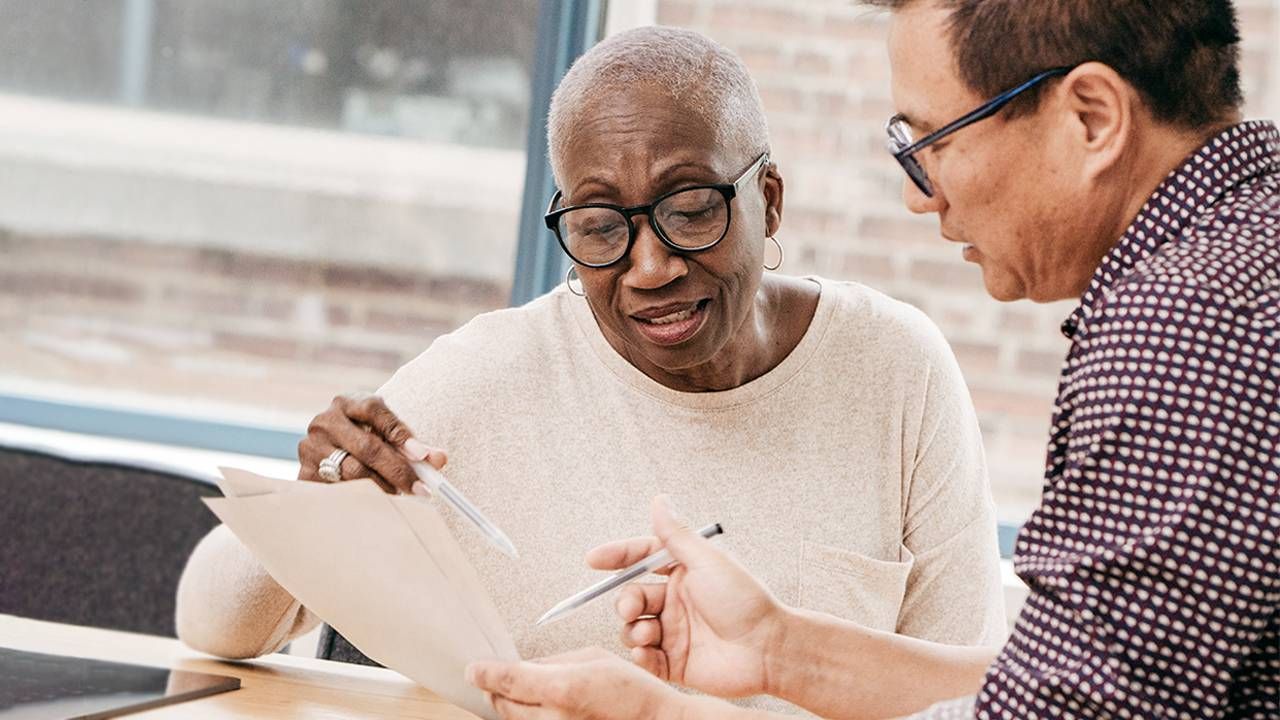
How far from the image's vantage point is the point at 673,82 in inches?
63.2

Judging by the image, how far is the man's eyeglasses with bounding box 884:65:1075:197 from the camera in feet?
3.41

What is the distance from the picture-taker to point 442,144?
2965mm

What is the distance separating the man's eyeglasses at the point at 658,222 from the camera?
1569 millimetres

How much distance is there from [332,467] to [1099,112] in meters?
0.86

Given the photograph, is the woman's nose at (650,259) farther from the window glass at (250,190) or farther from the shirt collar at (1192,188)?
the window glass at (250,190)

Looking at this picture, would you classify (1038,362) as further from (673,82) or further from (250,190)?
(250,190)

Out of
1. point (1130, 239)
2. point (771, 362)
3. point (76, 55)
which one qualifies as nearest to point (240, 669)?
point (771, 362)

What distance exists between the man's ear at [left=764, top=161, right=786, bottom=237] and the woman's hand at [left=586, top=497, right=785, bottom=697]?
0.52 m

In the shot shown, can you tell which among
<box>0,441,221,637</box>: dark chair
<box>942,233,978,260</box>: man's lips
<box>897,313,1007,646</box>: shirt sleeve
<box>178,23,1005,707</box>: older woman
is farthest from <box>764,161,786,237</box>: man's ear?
<box>0,441,221,637</box>: dark chair

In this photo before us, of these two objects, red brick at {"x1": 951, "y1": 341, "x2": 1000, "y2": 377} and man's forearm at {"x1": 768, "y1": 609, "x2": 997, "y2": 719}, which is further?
red brick at {"x1": 951, "y1": 341, "x2": 1000, "y2": 377}

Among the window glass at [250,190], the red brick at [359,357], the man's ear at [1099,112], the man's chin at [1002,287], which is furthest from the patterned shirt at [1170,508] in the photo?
the red brick at [359,357]

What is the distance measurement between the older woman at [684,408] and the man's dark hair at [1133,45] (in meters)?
0.57

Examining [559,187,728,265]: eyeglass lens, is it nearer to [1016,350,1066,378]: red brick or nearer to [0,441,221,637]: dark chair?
[0,441,221,637]: dark chair

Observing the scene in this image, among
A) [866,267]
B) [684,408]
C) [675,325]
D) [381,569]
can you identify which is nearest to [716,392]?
Result: [684,408]
